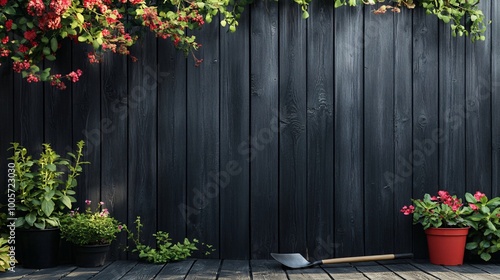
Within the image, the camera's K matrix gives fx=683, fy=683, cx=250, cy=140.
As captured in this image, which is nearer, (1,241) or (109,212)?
(1,241)

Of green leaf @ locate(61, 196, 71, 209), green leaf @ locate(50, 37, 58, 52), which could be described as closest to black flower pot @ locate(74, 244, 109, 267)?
green leaf @ locate(61, 196, 71, 209)

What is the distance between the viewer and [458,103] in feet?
13.4

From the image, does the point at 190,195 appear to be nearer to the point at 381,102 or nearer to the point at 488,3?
the point at 381,102

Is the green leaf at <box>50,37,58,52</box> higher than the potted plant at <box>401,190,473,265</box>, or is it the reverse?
the green leaf at <box>50,37,58,52</box>

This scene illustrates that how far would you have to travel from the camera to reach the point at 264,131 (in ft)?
13.2

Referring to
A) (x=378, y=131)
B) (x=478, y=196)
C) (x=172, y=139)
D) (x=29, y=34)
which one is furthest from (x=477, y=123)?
(x=29, y=34)

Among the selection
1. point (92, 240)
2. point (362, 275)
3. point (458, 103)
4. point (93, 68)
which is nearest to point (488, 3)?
point (458, 103)

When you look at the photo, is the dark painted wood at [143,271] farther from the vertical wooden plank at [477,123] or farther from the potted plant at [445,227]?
the vertical wooden plank at [477,123]

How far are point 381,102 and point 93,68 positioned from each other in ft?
5.62

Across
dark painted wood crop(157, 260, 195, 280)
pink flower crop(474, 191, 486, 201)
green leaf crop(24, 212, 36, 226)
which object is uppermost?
pink flower crop(474, 191, 486, 201)

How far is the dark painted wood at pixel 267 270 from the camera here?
3.43 meters

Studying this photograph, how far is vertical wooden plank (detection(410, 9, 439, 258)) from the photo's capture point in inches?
160

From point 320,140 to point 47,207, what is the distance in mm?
1589

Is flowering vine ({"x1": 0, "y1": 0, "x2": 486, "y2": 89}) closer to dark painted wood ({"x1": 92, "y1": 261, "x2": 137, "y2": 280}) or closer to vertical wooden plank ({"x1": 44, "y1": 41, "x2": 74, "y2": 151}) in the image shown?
vertical wooden plank ({"x1": 44, "y1": 41, "x2": 74, "y2": 151})
